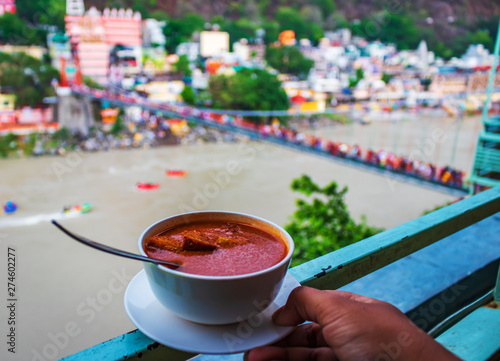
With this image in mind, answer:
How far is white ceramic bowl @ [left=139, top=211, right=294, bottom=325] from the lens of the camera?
0.79 feet

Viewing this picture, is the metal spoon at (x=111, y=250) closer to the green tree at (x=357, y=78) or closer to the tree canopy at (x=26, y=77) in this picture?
the tree canopy at (x=26, y=77)

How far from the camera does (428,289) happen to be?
725 millimetres

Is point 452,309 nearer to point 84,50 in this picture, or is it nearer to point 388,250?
point 388,250

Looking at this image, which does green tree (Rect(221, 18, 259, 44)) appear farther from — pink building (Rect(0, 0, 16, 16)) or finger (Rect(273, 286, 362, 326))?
finger (Rect(273, 286, 362, 326))

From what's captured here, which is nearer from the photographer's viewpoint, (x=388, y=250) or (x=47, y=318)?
(x=388, y=250)

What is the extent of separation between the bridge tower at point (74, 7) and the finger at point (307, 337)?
54.8ft

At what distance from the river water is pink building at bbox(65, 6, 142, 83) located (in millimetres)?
4976

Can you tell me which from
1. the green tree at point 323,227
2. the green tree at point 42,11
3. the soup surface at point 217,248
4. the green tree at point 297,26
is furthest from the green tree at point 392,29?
the soup surface at point 217,248

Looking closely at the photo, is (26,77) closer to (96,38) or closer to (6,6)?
(96,38)

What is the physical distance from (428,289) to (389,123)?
16.3m

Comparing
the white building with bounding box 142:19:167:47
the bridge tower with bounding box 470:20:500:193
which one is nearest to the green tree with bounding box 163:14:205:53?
the white building with bounding box 142:19:167:47

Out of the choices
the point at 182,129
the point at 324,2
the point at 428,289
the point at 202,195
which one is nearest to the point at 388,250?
the point at 428,289

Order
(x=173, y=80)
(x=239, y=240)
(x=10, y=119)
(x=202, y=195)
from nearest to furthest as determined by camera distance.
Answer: (x=239, y=240), (x=202, y=195), (x=10, y=119), (x=173, y=80)

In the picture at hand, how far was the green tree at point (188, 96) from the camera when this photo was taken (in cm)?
1392
